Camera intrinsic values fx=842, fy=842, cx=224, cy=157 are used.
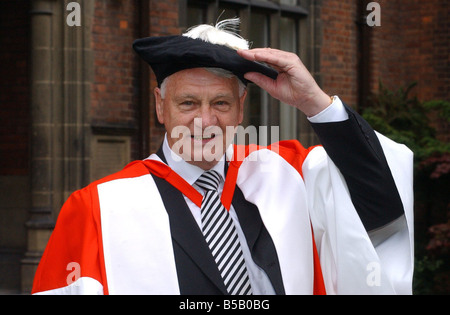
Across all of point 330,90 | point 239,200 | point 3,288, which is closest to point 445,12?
point 330,90

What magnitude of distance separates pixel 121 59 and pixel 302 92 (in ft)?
17.8

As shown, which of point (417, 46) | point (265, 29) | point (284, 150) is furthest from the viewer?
point (417, 46)

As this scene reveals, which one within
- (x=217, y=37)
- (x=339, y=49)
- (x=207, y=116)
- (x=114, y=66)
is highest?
(x=339, y=49)

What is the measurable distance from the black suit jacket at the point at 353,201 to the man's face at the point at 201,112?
0.18 meters

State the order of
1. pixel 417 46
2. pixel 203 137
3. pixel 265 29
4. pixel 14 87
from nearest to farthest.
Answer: pixel 203 137 < pixel 14 87 < pixel 265 29 < pixel 417 46

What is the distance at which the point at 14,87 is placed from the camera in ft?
25.6

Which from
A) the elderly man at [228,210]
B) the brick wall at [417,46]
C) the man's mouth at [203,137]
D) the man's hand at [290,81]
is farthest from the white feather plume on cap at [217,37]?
the brick wall at [417,46]

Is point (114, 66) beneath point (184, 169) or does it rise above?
above

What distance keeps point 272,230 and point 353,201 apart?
0.86 feet

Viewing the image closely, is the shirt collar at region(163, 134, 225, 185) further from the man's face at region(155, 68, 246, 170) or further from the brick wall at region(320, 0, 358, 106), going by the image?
the brick wall at region(320, 0, 358, 106)

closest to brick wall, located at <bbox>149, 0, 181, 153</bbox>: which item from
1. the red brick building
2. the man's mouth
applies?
the red brick building

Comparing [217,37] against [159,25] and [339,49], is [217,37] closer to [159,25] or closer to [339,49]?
[159,25]

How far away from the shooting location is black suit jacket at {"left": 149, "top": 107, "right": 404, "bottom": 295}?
8.04ft

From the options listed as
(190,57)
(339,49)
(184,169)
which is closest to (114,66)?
(339,49)
